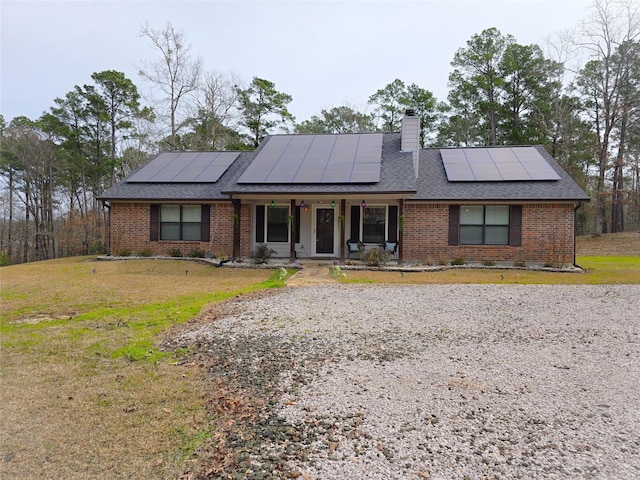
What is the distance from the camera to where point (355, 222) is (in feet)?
45.3

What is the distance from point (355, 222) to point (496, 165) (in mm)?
5926

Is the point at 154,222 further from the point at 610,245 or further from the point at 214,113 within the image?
the point at 610,245

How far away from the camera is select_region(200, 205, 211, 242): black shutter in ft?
46.4

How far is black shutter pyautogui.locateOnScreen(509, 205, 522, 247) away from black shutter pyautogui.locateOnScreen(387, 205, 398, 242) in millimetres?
3828

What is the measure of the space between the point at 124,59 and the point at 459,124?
24.9 m

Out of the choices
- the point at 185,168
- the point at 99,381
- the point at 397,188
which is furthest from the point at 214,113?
the point at 99,381

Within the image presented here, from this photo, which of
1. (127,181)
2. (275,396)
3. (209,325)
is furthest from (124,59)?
(275,396)

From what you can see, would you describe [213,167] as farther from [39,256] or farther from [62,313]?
[39,256]

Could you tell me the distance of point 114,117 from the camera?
88.2 ft

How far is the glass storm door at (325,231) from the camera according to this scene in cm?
1402

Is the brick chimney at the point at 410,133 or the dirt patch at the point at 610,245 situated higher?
the brick chimney at the point at 410,133

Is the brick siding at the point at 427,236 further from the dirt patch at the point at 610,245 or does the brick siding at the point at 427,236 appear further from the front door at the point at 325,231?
the dirt patch at the point at 610,245

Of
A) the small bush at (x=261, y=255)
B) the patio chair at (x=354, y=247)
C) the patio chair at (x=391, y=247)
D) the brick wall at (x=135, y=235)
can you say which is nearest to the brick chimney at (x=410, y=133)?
the patio chair at (x=391, y=247)

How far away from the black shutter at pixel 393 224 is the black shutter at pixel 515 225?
3.83m
